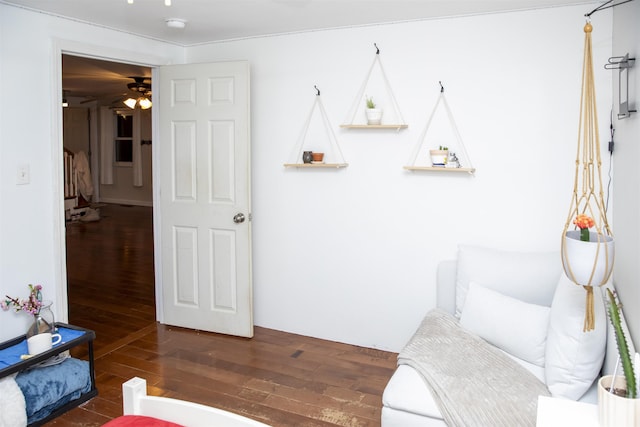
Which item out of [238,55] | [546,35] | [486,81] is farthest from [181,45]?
[546,35]

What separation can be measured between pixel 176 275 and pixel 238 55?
6.02ft

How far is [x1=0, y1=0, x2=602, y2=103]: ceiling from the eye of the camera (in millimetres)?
3053

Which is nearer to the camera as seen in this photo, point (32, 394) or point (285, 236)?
point (32, 394)

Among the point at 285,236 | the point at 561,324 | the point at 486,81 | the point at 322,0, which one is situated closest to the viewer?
the point at 561,324

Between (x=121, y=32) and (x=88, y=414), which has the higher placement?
(x=121, y=32)

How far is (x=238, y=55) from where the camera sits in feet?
13.4

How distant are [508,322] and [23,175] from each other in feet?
9.60

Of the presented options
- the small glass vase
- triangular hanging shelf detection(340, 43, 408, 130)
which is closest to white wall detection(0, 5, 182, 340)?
the small glass vase

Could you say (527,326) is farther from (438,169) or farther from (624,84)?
(624,84)

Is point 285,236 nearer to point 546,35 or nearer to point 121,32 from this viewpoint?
point 121,32

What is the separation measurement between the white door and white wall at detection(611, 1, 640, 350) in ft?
7.89

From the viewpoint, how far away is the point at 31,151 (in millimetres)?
3184

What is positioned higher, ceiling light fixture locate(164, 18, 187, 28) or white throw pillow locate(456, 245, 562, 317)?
ceiling light fixture locate(164, 18, 187, 28)

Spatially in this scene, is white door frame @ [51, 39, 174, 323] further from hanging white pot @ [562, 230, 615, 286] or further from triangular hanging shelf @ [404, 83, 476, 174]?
hanging white pot @ [562, 230, 615, 286]
